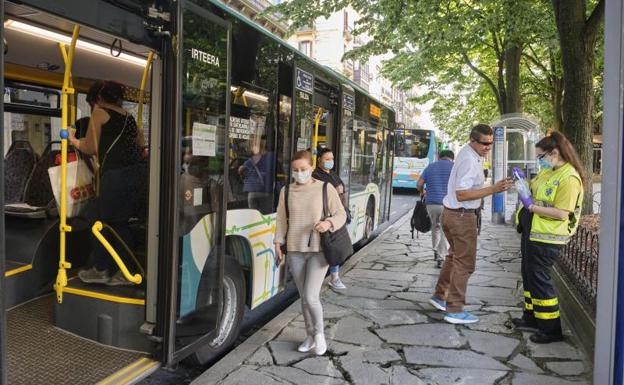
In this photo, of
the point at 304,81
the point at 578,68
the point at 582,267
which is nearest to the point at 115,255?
the point at 304,81

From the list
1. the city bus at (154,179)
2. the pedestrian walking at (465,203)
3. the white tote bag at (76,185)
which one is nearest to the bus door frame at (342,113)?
the city bus at (154,179)

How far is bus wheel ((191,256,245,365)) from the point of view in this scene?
14.7 feet

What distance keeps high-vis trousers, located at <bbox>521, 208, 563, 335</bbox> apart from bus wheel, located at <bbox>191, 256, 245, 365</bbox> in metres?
2.57

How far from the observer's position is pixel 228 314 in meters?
4.71

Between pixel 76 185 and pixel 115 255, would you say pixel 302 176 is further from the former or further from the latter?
pixel 76 185

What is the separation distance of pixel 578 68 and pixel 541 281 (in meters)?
5.53

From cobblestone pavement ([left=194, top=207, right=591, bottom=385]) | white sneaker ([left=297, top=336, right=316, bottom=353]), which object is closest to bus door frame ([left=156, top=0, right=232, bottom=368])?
cobblestone pavement ([left=194, top=207, right=591, bottom=385])

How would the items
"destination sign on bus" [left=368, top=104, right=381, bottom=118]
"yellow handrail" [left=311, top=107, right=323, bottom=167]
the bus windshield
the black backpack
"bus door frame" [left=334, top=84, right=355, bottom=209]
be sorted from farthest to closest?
the bus windshield, "destination sign on bus" [left=368, top=104, right=381, bottom=118], the black backpack, "bus door frame" [left=334, top=84, right=355, bottom=209], "yellow handrail" [left=311, top=107, right=323, bottom=167]

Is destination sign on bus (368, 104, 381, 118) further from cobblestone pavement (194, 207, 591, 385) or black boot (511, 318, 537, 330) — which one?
black boot (511, 318, 537, 330)

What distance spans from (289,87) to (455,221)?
214 cm

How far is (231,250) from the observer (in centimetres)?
468

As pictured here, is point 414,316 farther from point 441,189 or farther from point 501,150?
point 501,150

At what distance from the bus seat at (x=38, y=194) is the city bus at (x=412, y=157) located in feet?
70.6

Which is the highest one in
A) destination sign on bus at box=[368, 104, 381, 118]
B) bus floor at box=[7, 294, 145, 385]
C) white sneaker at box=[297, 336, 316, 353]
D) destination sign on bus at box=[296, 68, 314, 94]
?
destination sign on bus at box=[368, 104, 381, 118]
